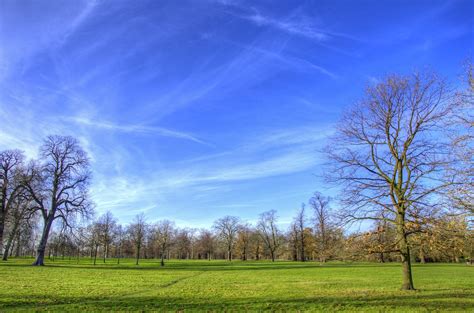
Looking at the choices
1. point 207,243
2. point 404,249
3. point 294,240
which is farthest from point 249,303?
point 207,243

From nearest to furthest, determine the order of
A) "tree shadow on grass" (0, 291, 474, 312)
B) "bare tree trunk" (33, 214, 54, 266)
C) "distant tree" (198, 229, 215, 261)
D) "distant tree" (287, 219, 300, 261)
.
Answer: "tree shadow on grass" (0, 291, 474, 312), "bare tree trunk" (33, 214, 54, 266), "distant tree" (287, 219, 300, 261), "distant tree" (198, 229, 215, 261)

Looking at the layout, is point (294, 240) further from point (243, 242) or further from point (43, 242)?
point (43, 242)

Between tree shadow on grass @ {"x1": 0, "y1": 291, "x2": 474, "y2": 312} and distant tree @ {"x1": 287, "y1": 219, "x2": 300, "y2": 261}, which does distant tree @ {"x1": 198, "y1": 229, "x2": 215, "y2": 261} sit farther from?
tree shadow on grass @ {"x1": 0, "y1": 291, "x2": 474, "y2": 312}

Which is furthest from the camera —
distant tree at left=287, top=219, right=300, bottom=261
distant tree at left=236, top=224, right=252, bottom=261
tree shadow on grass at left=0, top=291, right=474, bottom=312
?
distant tree at left=236, top=224, right=252, bottom=261

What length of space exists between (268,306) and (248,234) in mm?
105712

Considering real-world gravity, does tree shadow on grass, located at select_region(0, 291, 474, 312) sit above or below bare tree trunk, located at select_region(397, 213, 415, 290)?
below

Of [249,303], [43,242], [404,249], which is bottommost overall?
→ [249,303]

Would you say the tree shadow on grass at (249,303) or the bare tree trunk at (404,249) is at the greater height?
the bare tree trunk at (404,249)

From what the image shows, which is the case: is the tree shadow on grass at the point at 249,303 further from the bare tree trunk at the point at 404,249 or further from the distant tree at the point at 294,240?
the distant tree at the point at 294,240

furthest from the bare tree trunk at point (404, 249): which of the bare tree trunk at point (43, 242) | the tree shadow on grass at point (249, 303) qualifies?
the bare tree trunk at point (43, 242)

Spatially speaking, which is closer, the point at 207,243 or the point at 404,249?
the point at 404,249

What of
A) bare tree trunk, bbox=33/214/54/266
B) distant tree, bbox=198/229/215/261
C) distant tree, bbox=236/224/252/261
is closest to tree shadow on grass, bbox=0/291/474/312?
bare tree trunk, bbox=33/214/54/266

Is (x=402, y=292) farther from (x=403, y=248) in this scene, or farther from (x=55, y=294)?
(x=55, y=294)

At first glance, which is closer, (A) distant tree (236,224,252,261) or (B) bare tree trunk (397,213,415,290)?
(B) bare tree trunk (397,213,415,290)
